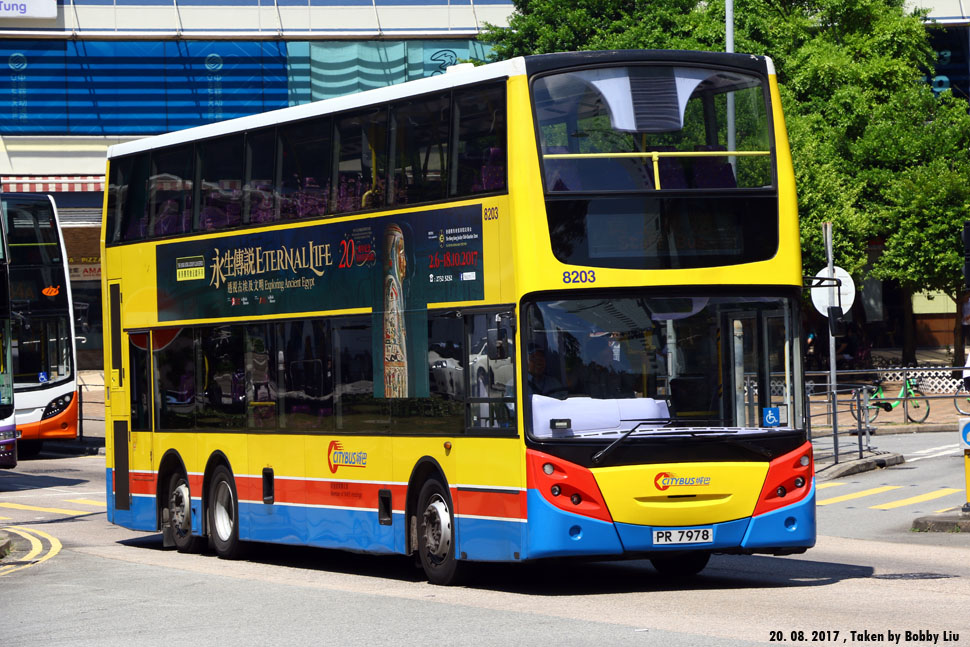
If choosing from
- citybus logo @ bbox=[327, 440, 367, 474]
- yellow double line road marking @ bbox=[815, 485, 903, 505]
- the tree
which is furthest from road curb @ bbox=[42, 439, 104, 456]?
Result: citybus logo @ bbox=[327, 440, 367, 474]

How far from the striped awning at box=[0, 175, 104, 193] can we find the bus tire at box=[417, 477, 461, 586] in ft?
137

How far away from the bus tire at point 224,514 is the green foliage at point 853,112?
29.1 metres

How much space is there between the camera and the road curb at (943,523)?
17516 mm

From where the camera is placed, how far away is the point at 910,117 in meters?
49.1

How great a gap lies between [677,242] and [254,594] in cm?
430

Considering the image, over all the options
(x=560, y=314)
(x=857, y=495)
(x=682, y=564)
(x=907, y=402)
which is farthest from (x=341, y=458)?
(x=907, y=402)

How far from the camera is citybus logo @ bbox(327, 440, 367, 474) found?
14.8m

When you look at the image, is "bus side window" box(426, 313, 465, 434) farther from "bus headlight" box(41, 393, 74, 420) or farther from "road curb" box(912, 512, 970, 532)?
"bus headlight" box(41, 393, 74, 420)

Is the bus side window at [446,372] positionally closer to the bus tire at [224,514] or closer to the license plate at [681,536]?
the license plate at [681,536]

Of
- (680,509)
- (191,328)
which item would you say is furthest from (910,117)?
(680,509)

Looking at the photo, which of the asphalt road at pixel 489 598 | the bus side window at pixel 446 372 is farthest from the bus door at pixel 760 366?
the bus side window at pixel 446 372

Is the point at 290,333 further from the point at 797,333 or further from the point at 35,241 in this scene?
the point at 35,241

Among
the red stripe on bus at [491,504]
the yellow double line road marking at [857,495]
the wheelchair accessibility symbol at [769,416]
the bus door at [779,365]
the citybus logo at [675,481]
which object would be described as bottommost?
the yellow double line road marking at [857,495]

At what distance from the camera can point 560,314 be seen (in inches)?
496
